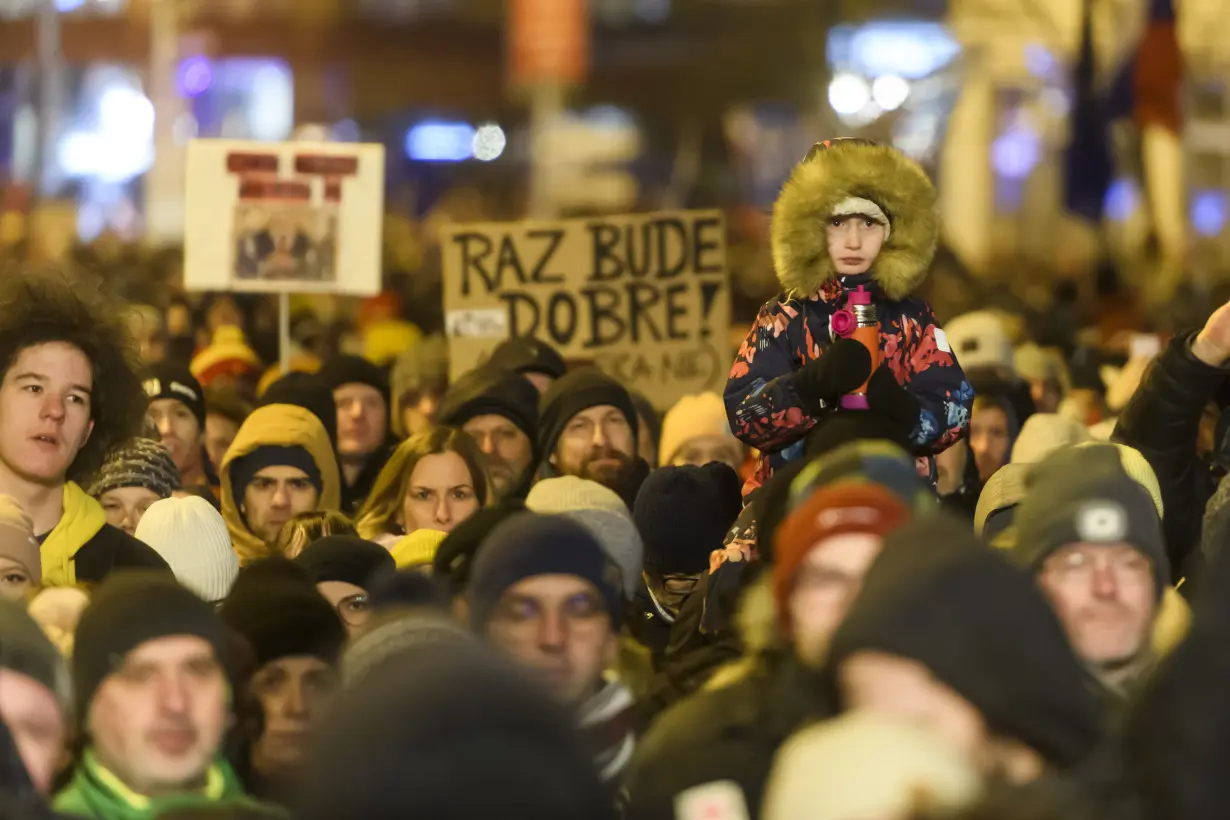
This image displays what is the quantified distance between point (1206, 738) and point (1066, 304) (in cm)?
1614

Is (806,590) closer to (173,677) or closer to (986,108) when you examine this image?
(173,677)

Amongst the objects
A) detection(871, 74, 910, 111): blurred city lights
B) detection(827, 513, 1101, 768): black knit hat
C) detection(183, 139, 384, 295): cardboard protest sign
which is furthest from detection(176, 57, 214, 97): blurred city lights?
detection(827, 513, 1101, 768): black knit hat

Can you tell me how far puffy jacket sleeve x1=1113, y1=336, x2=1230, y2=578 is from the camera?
7691mm

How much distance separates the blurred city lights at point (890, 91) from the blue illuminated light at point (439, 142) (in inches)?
931

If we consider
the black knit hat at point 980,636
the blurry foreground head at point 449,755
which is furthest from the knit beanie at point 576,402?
the blurry foreground head at point 449,755

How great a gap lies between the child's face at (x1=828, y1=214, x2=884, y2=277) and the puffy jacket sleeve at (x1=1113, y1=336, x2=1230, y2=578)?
111cm

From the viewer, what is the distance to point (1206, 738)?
4.35 metres

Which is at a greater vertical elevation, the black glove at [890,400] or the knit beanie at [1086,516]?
the black glove at [890,400]

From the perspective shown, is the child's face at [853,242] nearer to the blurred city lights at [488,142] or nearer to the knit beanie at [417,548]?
the knit beanie at [417,548]

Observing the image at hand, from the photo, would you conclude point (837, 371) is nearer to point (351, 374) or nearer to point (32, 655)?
point (32, 655)

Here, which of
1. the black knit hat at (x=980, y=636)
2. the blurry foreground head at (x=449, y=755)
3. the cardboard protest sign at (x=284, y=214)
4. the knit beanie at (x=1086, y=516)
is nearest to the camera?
the blurry foreground head at (x=449, y=755)

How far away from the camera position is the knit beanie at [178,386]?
10086 millimetres

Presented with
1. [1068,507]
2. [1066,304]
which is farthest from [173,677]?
[1066,304]

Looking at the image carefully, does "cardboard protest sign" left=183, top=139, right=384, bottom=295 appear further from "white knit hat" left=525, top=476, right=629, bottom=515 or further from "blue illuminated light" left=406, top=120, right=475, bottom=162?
"blue illuminated light" left=406, top=120, right=475, bottom=162
